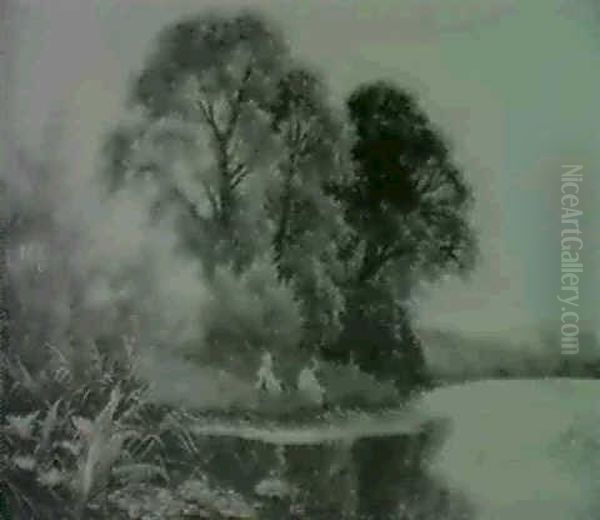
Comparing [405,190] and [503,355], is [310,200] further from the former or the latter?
[503,355]

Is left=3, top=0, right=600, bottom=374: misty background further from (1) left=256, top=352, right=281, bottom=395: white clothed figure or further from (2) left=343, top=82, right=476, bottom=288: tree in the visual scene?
(1) left=256, top=352, right=281, bottom=395: white clothed figure

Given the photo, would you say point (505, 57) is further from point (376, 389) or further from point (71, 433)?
point (71, 433)

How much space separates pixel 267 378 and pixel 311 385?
0.05 meters

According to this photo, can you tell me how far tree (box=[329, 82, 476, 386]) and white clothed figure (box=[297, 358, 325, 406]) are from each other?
4 centimetres

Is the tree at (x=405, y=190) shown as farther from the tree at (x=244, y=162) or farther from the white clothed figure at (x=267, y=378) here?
the white clothed figure at (x=267, y=378)

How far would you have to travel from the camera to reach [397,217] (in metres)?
1.15

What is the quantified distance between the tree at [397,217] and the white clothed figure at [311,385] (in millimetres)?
42

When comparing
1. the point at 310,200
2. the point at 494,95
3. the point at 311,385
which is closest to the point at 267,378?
the point at 311,385

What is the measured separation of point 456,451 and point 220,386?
0.27 m

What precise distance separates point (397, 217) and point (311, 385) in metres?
0.21

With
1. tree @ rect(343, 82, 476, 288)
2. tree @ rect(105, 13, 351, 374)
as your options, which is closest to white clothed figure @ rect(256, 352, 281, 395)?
tree @ rect(105, 13, 351, 374)

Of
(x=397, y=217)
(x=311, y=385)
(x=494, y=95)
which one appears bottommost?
(x=311, y=385)

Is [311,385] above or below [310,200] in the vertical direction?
below

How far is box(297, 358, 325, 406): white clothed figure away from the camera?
116cm
